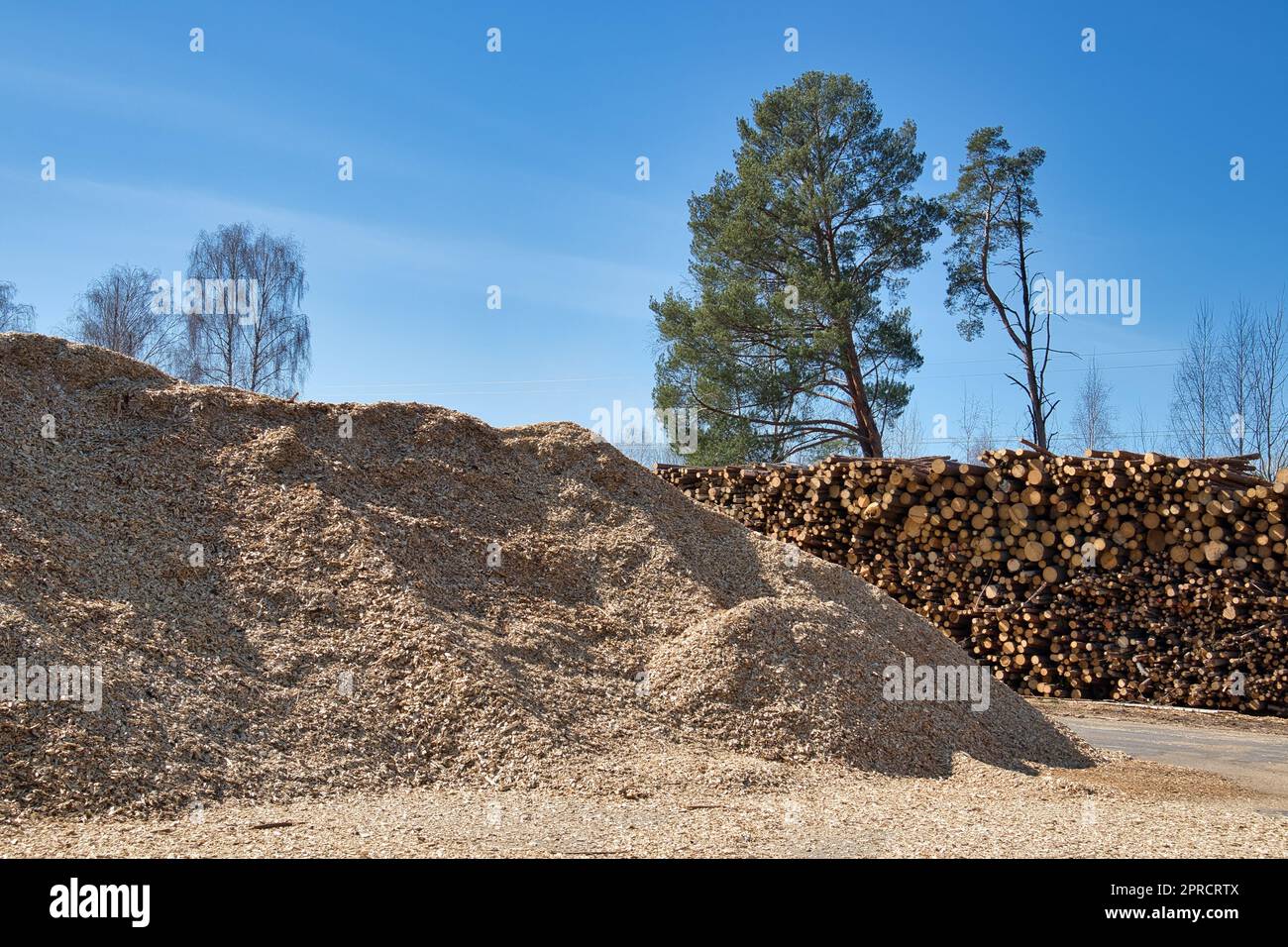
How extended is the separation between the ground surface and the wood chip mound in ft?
0.69

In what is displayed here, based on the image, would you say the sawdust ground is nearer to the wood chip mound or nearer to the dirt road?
the wood chip mound

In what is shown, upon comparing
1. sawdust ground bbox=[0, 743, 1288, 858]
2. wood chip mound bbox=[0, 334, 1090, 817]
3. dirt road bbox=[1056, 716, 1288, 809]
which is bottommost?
dirt road bbox=[1056, 716, 1288, 809]

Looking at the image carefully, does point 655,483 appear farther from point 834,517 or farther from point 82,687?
point 82,687

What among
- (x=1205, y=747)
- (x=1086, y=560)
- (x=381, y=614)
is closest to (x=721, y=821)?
(x=381, y=614)

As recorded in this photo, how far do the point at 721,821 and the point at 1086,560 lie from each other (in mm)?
6436

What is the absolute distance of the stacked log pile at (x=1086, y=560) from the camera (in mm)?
8977

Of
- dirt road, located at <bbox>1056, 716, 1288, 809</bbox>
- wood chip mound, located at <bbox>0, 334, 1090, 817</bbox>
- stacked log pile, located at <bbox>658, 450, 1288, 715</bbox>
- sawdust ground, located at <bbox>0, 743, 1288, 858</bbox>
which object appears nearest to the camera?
sawdust ground, located at <bbox>0, 743, 1288, 858</bbox>

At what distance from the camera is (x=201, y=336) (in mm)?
29641

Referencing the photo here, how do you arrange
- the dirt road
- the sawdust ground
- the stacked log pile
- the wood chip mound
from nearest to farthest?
the sawdust ground < the wood chip mound < the dirt road < the stacked log pile

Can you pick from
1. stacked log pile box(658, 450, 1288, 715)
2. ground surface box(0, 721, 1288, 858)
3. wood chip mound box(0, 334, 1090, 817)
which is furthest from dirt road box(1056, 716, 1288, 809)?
ground surface box(0, 721, 1288, 858)

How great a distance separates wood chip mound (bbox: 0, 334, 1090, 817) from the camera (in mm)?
4965

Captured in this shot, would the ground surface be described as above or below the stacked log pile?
below

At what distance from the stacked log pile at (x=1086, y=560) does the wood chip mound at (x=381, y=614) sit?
2.41m

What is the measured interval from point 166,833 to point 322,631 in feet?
6.11
